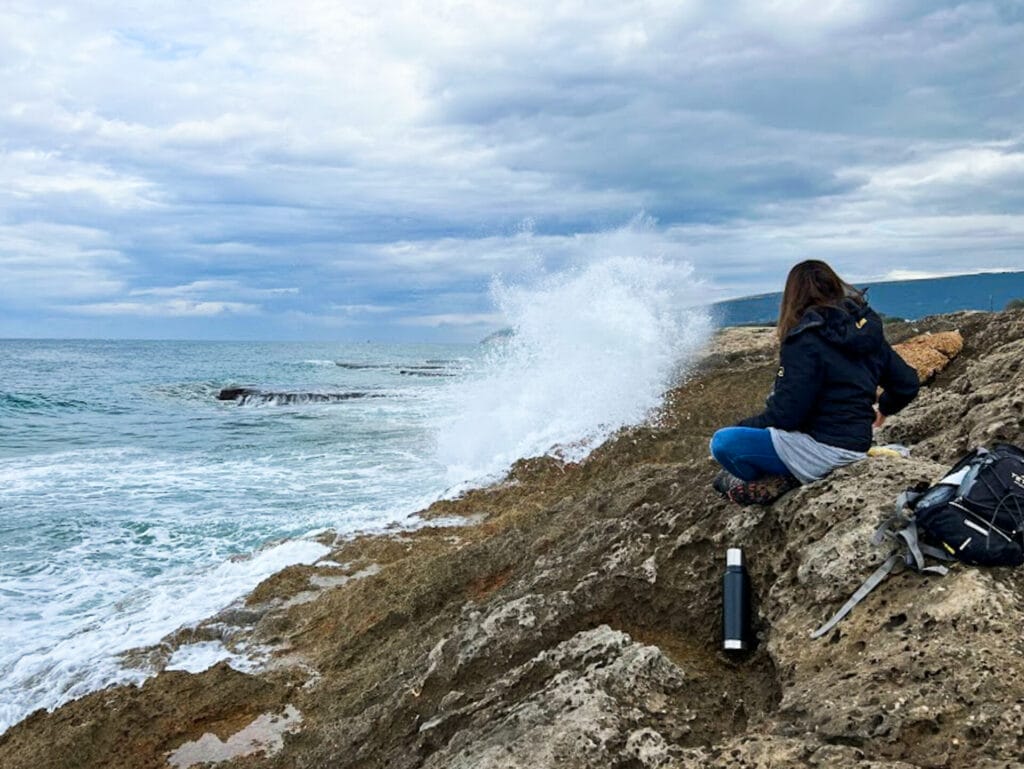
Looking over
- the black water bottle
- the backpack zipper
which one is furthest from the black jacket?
the backpack zipper

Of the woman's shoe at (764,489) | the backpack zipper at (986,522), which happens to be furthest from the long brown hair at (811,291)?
the backpack zipper at (986,522)

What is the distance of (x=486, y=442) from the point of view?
1553cm

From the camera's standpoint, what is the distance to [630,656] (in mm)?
3451

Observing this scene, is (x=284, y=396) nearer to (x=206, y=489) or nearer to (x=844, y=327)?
(x=206, y=489)

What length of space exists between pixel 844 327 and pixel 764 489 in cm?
100

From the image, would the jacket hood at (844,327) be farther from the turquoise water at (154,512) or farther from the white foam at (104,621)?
the turquoise water at (154,512)

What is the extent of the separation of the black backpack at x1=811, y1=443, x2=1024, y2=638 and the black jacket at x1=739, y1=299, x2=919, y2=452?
2.63 feet

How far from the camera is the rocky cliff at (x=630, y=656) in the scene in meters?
2.69

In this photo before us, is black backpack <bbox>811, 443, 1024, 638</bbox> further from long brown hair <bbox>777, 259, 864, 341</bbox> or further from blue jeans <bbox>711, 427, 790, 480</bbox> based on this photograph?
long brown hair <bbox>777, 259, 864, 341</bbox>

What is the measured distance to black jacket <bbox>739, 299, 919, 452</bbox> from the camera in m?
3.93

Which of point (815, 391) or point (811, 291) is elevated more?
point (811, 291)

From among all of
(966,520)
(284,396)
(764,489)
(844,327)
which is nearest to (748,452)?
(764,489)

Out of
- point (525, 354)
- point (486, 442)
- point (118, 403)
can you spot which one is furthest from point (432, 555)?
point (118, 403)

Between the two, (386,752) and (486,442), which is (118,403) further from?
(386,752)
